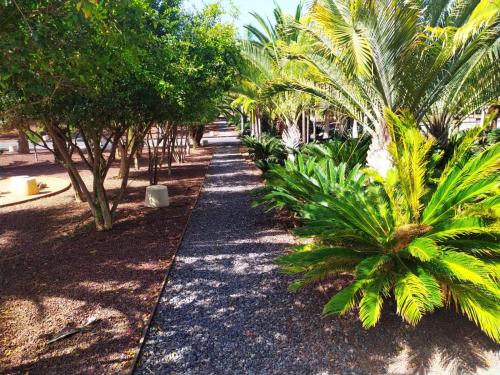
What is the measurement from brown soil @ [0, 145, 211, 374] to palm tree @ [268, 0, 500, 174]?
3843mm

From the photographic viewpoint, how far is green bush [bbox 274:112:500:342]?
3164mm

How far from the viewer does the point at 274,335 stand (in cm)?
375

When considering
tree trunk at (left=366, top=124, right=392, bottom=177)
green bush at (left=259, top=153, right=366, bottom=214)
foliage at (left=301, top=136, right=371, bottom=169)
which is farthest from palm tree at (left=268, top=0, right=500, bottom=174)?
foliage at (left=301, top=136, right=371, bottom=169)

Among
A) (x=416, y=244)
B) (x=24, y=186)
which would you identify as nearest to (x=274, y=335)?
(x=416, y=244)

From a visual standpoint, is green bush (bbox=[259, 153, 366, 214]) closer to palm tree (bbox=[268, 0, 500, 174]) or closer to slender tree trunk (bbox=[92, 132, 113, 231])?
palm tree (bbox=[268, 0, 500, 174])

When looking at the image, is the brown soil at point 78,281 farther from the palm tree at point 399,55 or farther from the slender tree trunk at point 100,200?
the palm tree at point 399,55

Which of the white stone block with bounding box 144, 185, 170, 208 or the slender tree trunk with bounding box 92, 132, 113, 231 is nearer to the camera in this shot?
the slender tree trunk with bounding box 92, 132, 113, 231

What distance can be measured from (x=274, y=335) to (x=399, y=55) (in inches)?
158

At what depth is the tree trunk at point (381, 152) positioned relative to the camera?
5785mm

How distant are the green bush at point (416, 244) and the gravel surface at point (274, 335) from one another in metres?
0.31

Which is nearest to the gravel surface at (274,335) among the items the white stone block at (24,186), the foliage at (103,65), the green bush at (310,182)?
the green bush at (310,182)

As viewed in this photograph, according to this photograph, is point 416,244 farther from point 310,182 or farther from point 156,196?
point 156,196

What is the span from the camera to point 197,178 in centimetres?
1428

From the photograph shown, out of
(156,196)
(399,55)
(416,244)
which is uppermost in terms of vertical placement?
(399,55)
